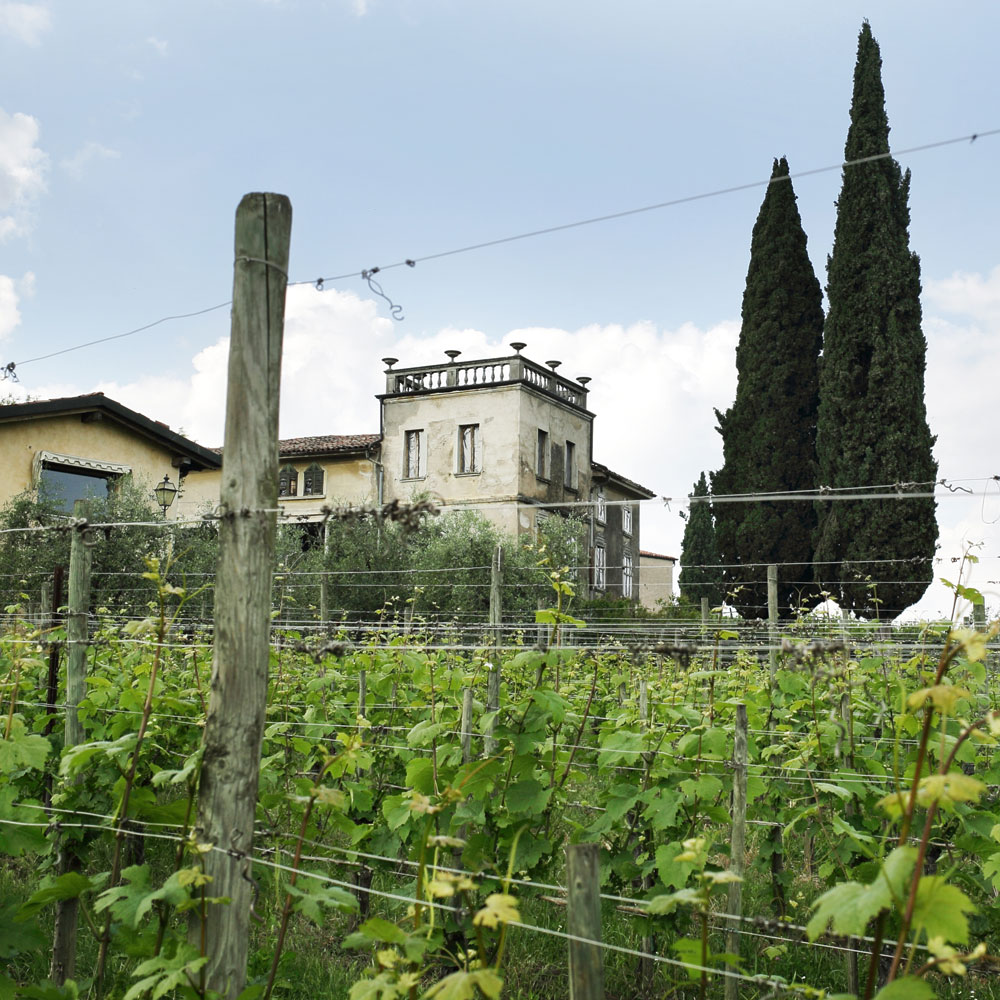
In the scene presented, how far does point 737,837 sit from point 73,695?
272cm

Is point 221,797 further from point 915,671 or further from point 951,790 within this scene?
point 915,671

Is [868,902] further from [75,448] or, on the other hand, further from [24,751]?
[75,448]

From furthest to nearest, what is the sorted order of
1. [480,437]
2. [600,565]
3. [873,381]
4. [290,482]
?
[600,565] → [290,482] → [480,437] → [873,381]

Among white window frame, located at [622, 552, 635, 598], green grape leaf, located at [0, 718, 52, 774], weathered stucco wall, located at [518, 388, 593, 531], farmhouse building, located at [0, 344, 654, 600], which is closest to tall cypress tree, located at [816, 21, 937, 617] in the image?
farmhouse building, located at [0, 344, 654, 600]

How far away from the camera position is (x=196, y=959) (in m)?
2.69

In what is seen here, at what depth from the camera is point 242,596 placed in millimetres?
2902

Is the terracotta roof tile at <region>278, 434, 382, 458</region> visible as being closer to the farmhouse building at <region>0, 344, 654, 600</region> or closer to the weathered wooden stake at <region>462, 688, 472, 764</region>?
the farmhouse building at <region>0, 344, 654, 600</region>

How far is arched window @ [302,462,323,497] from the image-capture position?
30344 millimetres

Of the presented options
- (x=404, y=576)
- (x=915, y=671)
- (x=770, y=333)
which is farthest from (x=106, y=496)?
(x=915, y=671)

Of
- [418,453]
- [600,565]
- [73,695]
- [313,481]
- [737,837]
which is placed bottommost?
[737,837]

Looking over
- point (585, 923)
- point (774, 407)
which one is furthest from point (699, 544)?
point (585, 923)

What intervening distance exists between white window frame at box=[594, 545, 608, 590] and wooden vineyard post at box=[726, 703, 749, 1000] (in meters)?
26.0

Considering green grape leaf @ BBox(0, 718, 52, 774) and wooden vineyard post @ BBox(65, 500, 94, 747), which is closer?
green grape leaf @ BBox(0, 718, 52, 774)

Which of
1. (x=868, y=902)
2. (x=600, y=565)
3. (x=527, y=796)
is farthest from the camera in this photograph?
(x=600, y=565)
